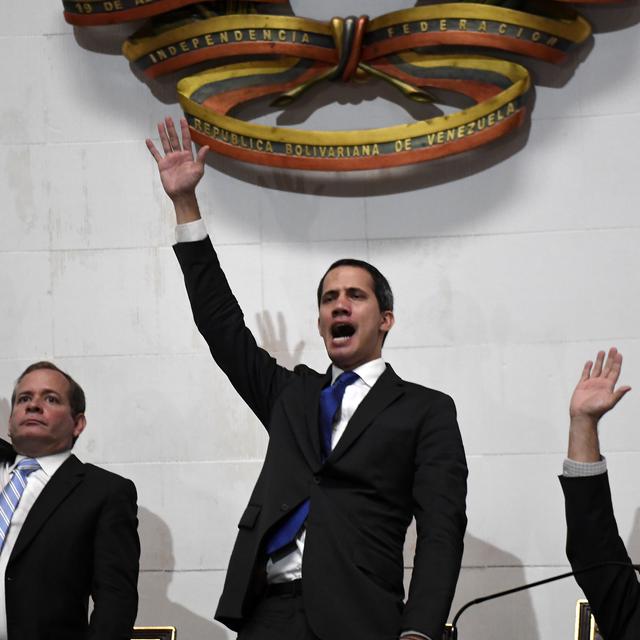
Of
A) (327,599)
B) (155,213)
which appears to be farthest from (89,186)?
(327,599)

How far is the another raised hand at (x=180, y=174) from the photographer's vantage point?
9.71 feet

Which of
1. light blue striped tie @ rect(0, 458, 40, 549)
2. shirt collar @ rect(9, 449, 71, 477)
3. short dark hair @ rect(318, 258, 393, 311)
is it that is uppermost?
short dark hair @ rect(318, 258, 393, 311)

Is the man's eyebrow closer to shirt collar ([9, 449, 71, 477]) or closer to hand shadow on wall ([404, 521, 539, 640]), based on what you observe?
shirt collar ([9, 449, 71, 477])

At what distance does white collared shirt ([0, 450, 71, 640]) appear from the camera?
2794 mm

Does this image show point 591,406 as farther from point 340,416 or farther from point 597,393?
point 340,416

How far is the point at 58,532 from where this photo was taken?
2.88 meters

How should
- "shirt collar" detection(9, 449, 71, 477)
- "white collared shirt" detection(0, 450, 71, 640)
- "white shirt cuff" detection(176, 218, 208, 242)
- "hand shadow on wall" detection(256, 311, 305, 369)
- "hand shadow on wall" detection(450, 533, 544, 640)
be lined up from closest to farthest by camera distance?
"white collared shirt" detection(0, 450, 71, 640), "white shirt cuff" detection(176, 218, 208, 242), "shirt collar" detection(9, 449, 71, 477), "hand shadow on wall" detection(450, 533, 544, 640), "hand shadow on wall" detection(256, 311, 305, 369)

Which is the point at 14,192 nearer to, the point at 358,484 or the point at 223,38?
the point at 223,38

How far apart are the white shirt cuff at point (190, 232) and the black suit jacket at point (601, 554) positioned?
119 cm

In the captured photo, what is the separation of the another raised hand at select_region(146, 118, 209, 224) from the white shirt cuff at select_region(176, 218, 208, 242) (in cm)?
3

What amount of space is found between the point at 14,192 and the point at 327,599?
7.44ft

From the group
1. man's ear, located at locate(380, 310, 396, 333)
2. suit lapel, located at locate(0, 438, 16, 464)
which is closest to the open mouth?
man's ear, located at locate(380, 310, 396, 333)

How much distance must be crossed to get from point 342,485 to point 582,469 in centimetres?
61

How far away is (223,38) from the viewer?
393 centimetres
